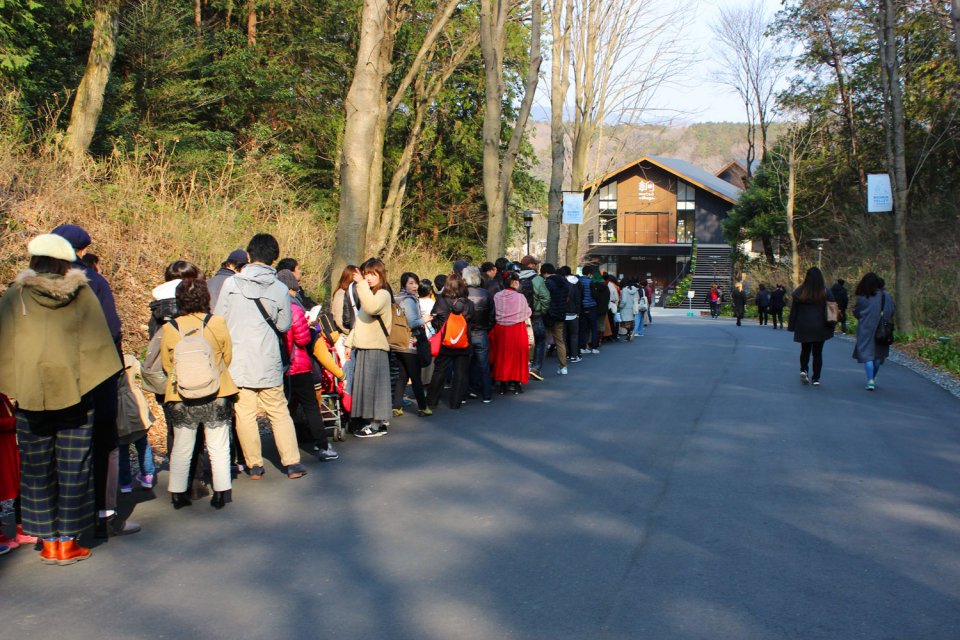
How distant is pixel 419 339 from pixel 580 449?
2862 mm

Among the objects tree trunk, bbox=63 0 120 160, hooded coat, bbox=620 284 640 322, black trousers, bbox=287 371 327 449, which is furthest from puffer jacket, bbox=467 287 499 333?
hooded coat, bbox=620 284 640 322

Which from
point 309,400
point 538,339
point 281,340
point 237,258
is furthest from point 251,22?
point 281,340

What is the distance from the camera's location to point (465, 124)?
35.1 meters

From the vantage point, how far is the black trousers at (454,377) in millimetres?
11352

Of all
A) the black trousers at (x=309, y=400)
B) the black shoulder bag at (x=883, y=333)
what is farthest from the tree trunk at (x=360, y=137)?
the black shoulder bag at (x=883, y=333)

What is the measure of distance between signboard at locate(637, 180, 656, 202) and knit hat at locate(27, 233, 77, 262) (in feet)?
207

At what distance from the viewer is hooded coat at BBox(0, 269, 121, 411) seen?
514 centimetres

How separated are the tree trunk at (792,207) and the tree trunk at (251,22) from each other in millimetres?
28425

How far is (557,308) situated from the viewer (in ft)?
49.2

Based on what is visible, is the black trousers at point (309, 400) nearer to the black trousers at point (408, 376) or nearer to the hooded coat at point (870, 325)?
the black trousers at point (408, 376)

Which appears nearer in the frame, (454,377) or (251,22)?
(454,377)

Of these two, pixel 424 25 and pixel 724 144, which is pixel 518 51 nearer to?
pixel 424 25

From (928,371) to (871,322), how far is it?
4.51m

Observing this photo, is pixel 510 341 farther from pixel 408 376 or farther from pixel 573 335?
pixel 573 335
